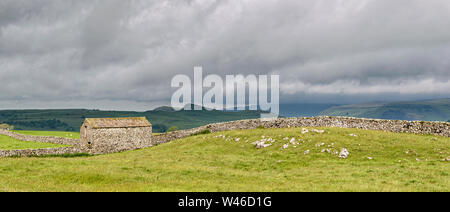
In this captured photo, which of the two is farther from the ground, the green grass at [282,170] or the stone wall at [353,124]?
the stone wall at [353,124]

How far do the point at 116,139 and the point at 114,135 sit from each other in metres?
0.71

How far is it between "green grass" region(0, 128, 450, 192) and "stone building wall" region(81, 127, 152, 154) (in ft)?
62.1

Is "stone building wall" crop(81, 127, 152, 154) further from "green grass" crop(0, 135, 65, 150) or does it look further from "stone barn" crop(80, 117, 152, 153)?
"green grass" crop(0, 135, 65, 150)

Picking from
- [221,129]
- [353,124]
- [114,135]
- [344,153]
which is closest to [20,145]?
[114,135]

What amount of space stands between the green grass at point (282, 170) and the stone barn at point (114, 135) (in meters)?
19.0

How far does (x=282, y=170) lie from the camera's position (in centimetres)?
2259

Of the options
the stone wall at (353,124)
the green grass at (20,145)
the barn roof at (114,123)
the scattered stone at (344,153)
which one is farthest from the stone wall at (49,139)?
the scattered stone at (344,153)

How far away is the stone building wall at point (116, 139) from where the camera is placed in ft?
152

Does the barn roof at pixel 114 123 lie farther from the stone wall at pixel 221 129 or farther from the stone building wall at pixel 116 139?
the stone wall at pixel 221 129

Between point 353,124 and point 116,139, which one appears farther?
point 116,139

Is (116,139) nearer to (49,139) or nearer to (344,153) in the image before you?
(49,139)

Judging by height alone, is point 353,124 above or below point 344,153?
above
